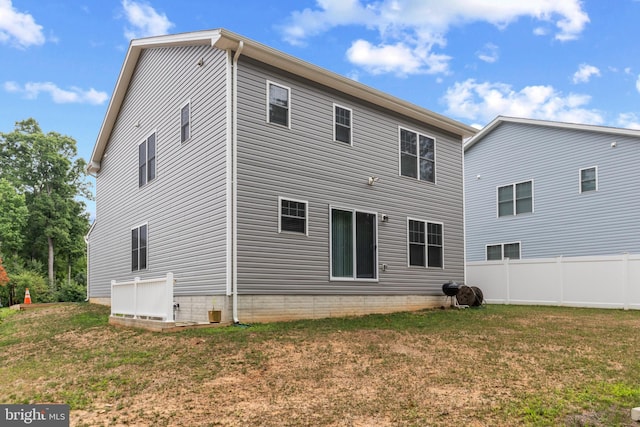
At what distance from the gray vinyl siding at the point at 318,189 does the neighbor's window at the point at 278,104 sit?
142mm

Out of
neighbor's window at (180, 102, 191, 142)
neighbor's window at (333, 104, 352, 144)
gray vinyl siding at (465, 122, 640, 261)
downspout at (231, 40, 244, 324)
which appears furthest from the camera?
gray vinyl siding at (465, 122, 640, 261)

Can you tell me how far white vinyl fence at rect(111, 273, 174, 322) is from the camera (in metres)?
9.49

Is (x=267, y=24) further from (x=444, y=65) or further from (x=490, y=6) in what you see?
(x=444, y=65)

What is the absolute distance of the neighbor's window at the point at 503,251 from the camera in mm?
20219

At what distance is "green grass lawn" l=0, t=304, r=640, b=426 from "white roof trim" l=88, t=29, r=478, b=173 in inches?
221

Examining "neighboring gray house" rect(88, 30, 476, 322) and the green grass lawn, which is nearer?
the green grass lawn

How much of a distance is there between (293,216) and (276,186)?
2.61 ft

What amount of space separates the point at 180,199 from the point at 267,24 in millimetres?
6439

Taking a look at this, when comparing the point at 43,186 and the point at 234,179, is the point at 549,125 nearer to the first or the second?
the point at 234,179

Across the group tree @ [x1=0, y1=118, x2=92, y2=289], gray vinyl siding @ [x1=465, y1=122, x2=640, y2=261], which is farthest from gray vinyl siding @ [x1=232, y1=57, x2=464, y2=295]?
tree @ [x1=0, y1=118, x2=92, y2=289]

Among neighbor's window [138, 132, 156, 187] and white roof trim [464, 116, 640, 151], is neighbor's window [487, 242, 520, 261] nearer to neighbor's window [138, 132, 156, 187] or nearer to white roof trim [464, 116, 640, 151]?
white roof trim [464, 116, 640, 151]

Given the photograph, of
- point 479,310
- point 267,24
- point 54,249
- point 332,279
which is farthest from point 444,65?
point 54,249

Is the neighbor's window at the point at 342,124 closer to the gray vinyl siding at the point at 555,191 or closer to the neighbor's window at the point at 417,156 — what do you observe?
the neighbor's window at the point at 417,156

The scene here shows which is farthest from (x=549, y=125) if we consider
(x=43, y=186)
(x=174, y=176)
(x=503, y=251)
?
(x=43, y=186)
